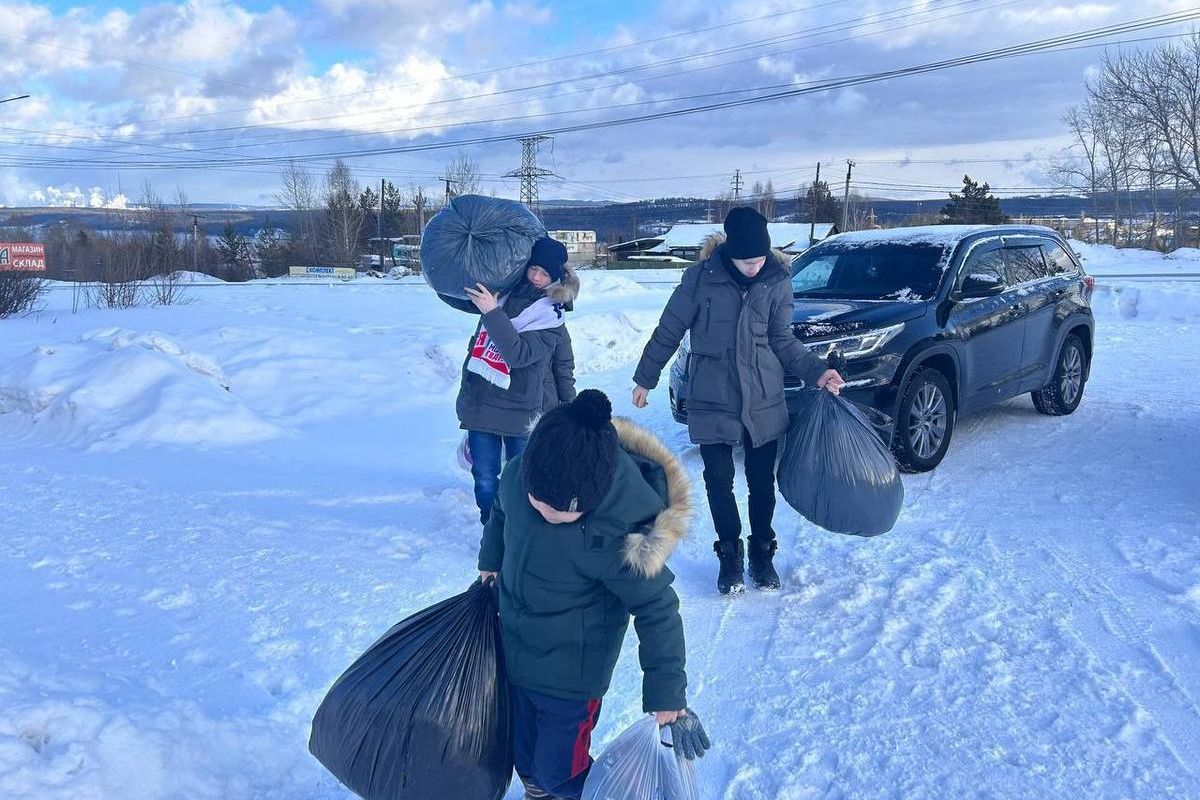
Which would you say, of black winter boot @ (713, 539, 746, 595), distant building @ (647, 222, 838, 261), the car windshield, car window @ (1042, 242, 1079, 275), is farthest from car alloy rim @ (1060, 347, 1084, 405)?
distant building @ (647, 222, 838, 261)

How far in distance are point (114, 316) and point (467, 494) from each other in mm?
10595

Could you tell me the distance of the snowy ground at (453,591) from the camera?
9.23 ft

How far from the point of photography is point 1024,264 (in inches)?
295

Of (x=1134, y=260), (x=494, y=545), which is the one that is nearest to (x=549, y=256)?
(x=494, y=545)

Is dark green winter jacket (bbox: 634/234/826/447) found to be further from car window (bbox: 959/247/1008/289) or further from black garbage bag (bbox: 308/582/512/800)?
car window (bbox: 959/247/1008/289)

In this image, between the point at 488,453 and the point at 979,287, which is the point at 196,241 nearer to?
the point at 979,287

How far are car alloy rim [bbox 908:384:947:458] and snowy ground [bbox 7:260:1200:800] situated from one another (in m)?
0.27

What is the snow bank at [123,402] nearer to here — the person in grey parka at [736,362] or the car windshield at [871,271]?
the person in grey parka at [736,362]

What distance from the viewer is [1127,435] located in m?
7.06

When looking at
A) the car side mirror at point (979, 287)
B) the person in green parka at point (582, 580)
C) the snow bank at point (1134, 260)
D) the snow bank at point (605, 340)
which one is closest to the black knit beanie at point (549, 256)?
the person in green parka at point (582, 580)

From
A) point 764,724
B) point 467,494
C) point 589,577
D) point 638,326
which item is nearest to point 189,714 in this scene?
point 589,577

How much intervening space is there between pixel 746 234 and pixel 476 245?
1161 mm

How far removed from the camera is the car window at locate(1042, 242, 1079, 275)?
787cm

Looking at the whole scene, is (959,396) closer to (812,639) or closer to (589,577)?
(812,639)
